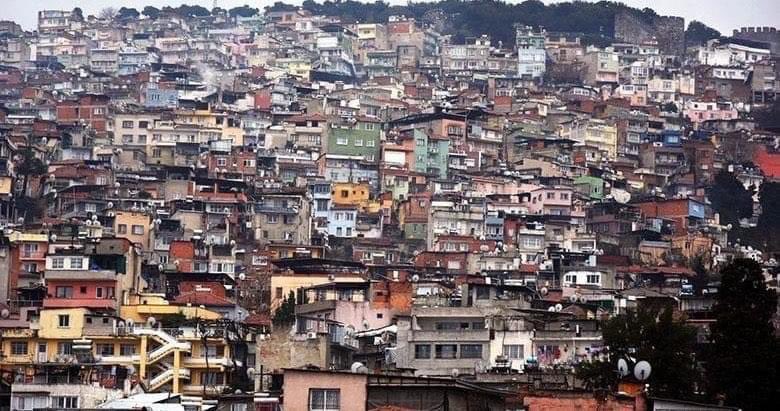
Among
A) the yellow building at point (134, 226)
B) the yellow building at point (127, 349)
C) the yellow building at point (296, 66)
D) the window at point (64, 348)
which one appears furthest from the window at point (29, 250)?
the yellow building at point (296, 66)

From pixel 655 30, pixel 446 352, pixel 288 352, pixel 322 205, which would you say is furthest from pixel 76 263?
pixel 655 30

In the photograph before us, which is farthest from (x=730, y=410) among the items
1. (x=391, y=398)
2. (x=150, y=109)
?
(x=150, y=109)

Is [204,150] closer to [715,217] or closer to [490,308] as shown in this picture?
[715,217]

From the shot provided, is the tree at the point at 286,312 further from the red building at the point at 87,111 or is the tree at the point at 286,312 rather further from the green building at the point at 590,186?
the red building at the point at 87,111

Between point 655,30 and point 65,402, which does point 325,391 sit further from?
point 655,30

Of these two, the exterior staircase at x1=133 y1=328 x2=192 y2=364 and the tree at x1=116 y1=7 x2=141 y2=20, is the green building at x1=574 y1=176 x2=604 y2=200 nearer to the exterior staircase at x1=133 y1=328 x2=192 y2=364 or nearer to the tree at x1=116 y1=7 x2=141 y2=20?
the exterior staircase at x1=133 y1=328 x2=192 y2=364

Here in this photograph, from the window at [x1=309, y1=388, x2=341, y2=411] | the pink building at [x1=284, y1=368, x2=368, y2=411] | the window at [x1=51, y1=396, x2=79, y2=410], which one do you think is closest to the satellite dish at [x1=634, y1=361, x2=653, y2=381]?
the pink building at [x1=284, y1=368, x2=368, y2=411]
